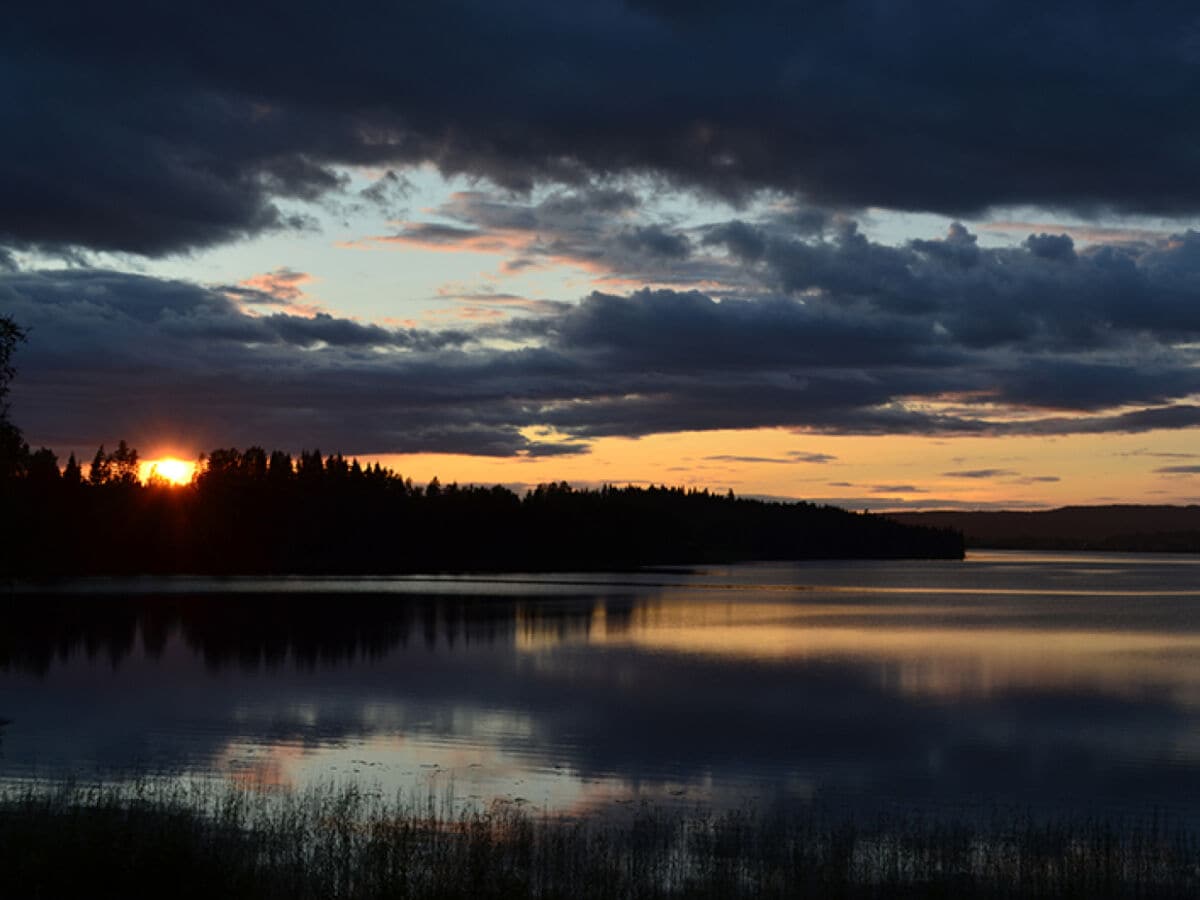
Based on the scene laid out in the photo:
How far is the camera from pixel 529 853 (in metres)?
20.8

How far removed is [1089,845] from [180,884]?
1630 centimetres

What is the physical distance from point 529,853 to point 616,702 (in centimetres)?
2734

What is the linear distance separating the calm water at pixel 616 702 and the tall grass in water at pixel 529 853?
3606 mm

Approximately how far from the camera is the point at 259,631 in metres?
77.9

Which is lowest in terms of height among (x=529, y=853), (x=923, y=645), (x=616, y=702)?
(x=923, y=645)

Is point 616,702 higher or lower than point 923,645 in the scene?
higher

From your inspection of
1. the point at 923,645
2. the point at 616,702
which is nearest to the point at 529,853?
the point at 616,702

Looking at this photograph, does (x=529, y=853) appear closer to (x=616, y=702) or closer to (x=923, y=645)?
(x=616, y=702)

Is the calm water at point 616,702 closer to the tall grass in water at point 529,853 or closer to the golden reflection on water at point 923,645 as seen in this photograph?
the golden reflection on water at point 923,645

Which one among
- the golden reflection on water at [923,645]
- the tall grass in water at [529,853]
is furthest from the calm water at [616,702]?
the tall grass in water at [529,853]

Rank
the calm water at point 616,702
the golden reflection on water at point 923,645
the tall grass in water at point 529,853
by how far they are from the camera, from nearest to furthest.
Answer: the tall grass in water at point 529,853
the calm water at point 616,702
the golden reflection on water at point 923,645

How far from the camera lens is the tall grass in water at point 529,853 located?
57.0 feet

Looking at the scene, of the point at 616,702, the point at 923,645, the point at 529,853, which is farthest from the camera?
the point at 923,645

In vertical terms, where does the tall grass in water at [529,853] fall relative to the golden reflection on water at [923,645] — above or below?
above
